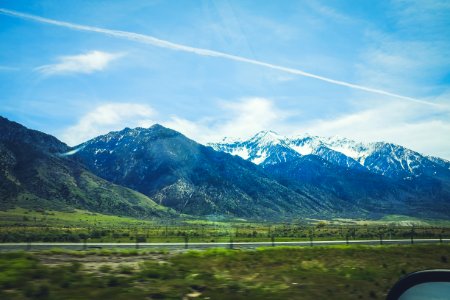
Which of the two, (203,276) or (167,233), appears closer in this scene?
(203,276)

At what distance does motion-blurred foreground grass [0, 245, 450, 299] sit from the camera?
13055 millimetres

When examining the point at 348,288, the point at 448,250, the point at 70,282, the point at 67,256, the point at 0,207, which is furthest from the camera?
the point at 0,207

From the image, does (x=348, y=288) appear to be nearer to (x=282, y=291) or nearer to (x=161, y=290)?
(x=282, y=291)

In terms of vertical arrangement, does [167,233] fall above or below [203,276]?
below

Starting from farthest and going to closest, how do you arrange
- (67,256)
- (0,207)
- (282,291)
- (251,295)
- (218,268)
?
(0,207) → (67,256) → (218,268) → (282,291) → (251,295)

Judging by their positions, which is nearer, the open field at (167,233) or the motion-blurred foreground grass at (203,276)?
the motion-blurred foreground grass at (203,276)

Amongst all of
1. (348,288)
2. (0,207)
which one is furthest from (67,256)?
(0,207)

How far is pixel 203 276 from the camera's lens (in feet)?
56.9

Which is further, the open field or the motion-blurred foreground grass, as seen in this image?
the open field

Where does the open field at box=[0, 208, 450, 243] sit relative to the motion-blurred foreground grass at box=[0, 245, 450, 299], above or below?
below

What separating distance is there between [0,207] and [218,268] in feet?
639

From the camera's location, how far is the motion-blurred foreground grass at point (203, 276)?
42.8ft

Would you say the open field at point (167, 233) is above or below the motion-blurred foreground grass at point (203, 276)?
below

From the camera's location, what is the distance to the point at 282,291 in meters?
15.9
